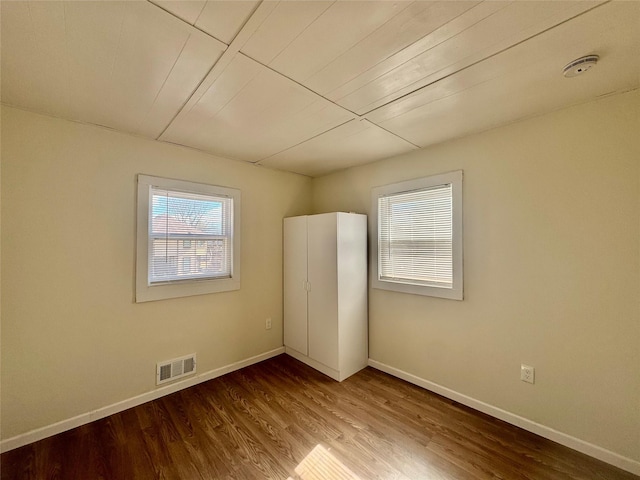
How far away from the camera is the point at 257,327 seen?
3.07 m

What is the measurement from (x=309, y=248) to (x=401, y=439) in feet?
6.17

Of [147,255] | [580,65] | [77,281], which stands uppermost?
[580,65]

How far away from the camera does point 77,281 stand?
6.51 ft

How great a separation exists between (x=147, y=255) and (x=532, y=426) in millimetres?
3377

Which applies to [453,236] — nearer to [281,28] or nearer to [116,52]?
[281,28]

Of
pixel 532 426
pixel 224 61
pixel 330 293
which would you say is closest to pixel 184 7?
pixel 224 61

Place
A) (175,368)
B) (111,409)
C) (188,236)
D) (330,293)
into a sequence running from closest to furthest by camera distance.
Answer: (111,409)
(175,368)
(188,236)
(330,293)

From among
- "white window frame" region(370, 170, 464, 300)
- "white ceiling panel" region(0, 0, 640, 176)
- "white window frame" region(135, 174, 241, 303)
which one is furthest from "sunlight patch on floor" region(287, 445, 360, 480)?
"white ceiling panel" region(0, 0, 640, 176)

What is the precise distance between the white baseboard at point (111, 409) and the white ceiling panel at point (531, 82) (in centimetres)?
286

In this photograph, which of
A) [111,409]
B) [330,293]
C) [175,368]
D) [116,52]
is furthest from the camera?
[330,293]

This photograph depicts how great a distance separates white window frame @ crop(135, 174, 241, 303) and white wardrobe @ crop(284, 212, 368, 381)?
707mm

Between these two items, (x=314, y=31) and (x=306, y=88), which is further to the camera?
(x=306, y=88)

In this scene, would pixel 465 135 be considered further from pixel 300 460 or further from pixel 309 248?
pixel 300 460

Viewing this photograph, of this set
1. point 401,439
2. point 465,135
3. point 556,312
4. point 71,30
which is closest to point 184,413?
point 401,439
